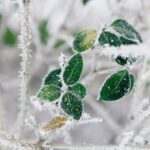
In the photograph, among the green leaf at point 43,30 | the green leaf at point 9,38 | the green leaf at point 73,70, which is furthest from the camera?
the green leaf at point 9,38

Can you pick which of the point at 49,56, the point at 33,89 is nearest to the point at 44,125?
the point at 49,56

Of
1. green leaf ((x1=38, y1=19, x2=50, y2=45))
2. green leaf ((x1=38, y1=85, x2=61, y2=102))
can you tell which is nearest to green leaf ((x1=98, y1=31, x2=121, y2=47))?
green leaf ((x1=38, y1=85, x2=61, y2=102))

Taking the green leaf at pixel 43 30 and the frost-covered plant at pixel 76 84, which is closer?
the frost-covered plant at pixel 76 84

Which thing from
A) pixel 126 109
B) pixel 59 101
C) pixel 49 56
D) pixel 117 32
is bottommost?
pixel 126 109

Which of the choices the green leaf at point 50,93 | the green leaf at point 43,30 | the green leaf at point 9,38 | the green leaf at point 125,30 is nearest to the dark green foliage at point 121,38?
the green leaf at point 125,30

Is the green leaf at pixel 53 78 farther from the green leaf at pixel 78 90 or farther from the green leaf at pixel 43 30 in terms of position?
the green leaf at pixel 43 30

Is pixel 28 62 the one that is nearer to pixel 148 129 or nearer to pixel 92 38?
pixel 92 38
